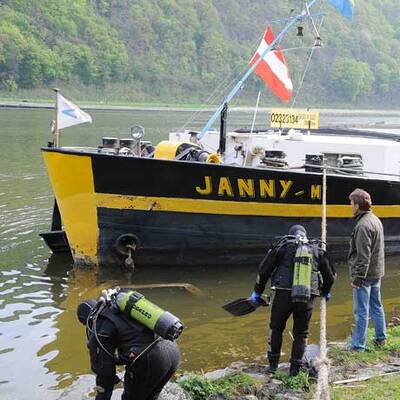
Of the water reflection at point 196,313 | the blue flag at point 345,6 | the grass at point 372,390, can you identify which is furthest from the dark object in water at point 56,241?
the blue flag at point 345,6

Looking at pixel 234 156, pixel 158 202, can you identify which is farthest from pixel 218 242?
pixel 234 156

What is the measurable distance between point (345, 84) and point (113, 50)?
33.0 m

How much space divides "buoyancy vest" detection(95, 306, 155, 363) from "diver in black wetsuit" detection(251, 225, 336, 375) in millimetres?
1696

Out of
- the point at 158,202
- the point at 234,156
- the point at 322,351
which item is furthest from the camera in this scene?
the point at 234,156

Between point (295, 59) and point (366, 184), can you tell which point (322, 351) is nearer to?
point (366, 184)

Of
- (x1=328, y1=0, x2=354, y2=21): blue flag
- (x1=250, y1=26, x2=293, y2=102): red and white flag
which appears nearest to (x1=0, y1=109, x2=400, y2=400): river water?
(x1=250, y1=26, x2=293, y2=102): red and white flag

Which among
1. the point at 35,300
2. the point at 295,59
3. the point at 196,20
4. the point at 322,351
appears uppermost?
the point at 196,20

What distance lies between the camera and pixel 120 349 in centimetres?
446

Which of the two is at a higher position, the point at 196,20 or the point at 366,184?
the point at 196,20

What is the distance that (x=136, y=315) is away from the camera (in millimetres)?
4363

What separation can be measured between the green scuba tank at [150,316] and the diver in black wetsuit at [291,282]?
1.62 m

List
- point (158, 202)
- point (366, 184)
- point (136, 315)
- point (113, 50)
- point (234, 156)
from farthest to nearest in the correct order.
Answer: point (113, 50) → point (234, 156) → point (366, 184) → point (158, 202) → point (136, 315)

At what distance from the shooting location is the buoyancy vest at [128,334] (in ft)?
14.5

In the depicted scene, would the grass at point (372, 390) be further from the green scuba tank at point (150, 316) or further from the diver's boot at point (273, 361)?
the green scuba tank at point (150, 316)
